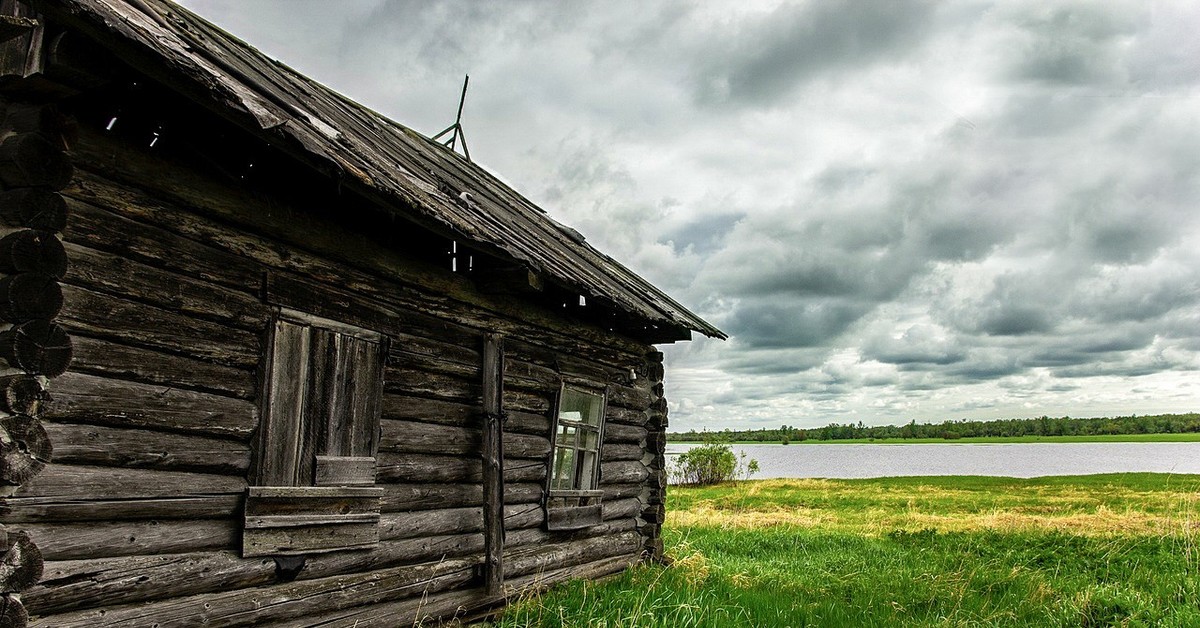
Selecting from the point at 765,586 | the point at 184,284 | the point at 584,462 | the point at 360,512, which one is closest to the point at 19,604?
the point at 184,284

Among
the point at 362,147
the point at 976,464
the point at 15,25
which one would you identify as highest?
the point at 362,147

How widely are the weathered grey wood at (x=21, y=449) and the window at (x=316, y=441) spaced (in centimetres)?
116

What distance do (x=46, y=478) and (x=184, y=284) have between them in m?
1.17

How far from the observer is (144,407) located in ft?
13.3

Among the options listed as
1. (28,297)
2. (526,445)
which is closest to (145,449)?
(28,297)

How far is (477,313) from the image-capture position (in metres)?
6.64

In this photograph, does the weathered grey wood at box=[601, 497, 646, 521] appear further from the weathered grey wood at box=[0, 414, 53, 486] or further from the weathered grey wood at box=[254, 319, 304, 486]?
the weathered grey wood at box=[0, 414, 53, 486]

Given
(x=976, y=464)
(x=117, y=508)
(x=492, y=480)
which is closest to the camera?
(x=117, y=508)

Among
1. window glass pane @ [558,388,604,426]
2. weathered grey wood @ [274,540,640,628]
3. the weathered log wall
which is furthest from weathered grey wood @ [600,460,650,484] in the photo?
the weathered log wall

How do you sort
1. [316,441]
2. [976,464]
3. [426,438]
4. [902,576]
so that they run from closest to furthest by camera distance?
[316,441]
[426,438]
[902,576]
[976,464]

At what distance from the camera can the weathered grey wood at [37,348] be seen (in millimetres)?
3490

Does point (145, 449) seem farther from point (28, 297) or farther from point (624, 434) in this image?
point (624, 434)

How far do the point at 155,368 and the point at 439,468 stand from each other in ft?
8.12

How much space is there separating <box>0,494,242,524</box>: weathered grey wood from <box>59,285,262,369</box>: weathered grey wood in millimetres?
731
